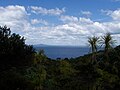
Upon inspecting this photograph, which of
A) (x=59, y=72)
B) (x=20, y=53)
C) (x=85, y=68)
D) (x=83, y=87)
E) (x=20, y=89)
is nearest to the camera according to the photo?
(x=20, y=89)

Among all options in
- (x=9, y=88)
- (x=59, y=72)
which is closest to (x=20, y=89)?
(x=9, y=88)

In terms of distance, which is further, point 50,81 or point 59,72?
point 59,72

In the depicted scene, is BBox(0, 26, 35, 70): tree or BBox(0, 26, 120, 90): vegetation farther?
BBox(0, 26, 35, 70): tree

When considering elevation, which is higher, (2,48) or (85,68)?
(2,48)

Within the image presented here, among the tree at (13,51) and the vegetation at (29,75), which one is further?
the tree at (13,51)

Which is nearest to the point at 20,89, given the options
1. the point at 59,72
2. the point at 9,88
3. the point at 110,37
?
the point at 9,88

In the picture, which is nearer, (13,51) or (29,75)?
(29,75)

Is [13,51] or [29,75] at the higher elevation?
[13,51]

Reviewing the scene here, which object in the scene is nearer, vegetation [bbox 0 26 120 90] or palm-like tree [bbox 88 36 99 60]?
vegetation [bbox 0 26 120 90]

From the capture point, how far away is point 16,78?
25.7 meters

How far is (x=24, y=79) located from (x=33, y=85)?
35.1 inches

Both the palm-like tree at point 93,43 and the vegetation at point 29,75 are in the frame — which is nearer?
the vegetation at point 29,75

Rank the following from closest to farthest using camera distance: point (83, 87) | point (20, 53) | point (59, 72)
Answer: point (83, 87) < point (20, 53) < point (59, 72)

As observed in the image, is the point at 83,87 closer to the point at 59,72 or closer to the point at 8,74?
the point at 8,74
